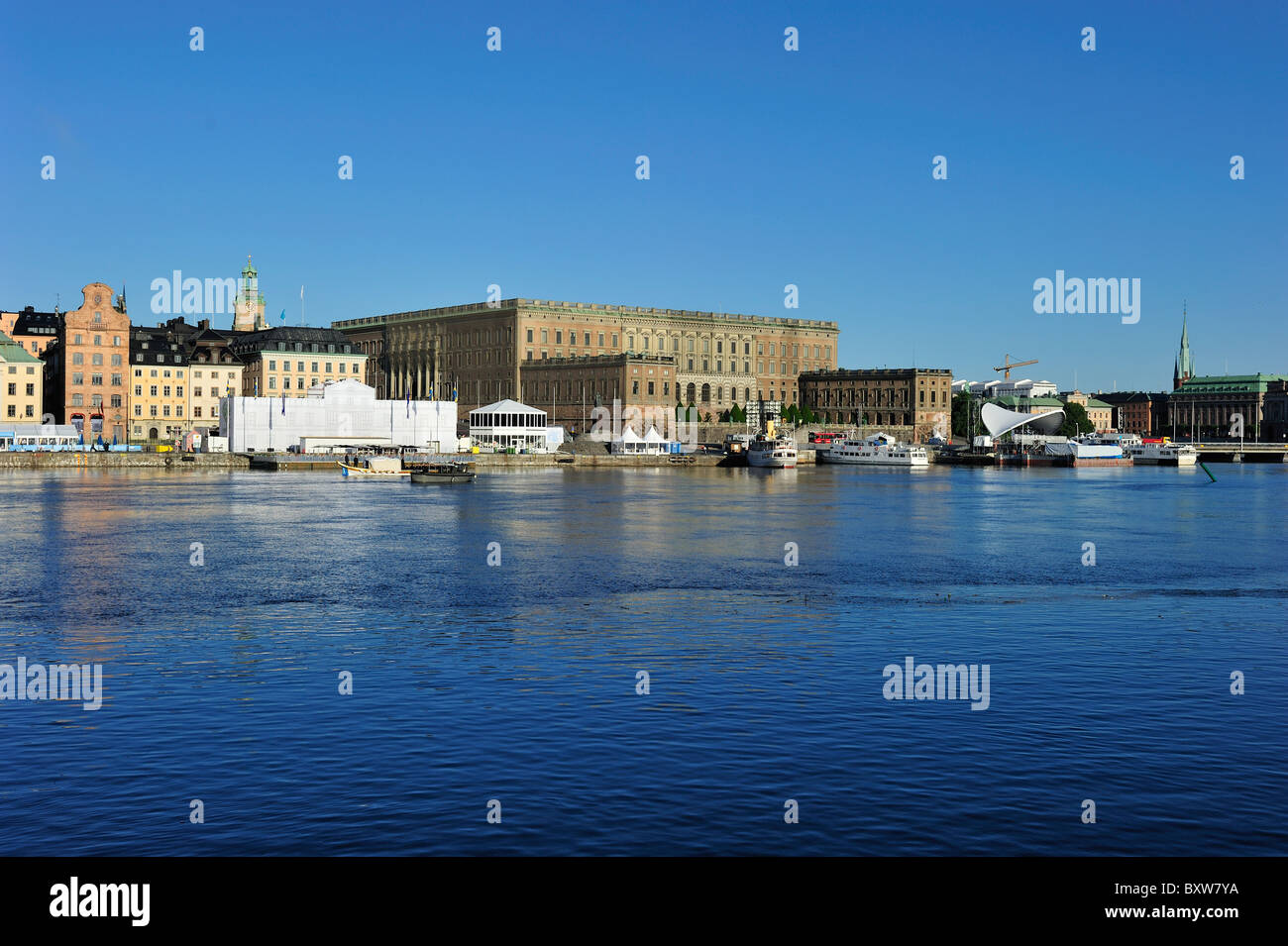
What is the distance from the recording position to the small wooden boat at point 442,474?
127 metres

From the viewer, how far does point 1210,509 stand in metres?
96.8

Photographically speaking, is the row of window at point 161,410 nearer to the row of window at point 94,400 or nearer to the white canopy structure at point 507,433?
the row of window at point 94,400

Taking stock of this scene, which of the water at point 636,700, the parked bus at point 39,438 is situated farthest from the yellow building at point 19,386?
the water at point 636,700

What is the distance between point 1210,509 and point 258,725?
281ft

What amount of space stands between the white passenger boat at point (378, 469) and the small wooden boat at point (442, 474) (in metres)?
12.9

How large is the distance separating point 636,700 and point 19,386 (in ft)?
544

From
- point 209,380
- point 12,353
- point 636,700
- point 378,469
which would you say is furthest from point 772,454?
point 636,700

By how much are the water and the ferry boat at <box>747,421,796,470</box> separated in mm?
115901

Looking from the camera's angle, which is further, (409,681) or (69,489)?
(69,489)

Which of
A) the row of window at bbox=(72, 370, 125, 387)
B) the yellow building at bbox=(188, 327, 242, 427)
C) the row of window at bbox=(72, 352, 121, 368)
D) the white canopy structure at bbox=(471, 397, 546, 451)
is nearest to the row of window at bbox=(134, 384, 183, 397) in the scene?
the yellow building at bbox=(188, 327, 242, 427)

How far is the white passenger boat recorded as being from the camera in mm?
145650
